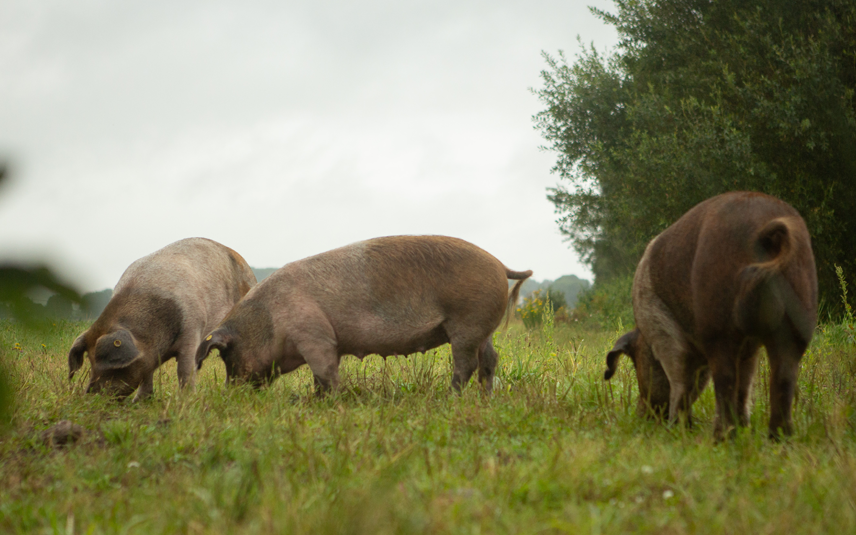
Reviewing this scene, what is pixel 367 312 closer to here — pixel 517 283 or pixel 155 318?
pixel 517 283

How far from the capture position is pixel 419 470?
2682 millimetres

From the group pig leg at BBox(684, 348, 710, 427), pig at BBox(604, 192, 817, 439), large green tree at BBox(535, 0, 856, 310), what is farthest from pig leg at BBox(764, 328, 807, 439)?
large green tree at BBox(535, 0, 856, 310)

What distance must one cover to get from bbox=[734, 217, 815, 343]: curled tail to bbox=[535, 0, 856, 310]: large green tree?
8215 mm

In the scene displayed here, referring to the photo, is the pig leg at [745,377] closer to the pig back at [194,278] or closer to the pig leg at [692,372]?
the pig leg at [692,372]

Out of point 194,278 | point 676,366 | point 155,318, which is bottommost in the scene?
point 676,366

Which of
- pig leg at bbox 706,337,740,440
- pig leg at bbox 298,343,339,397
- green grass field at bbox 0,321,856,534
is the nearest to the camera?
green grass field at bbox 0,321,856,534

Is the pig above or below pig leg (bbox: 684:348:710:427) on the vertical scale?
above

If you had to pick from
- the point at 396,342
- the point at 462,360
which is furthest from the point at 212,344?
the point at 462,360

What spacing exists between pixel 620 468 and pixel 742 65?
11.4 meters

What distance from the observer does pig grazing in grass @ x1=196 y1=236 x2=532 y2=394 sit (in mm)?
5133

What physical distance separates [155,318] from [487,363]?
3.12 m

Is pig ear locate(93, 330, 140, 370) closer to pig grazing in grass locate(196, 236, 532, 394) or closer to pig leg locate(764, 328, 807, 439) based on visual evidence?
pig grazing in grass locate(196, 236, 532, 394)

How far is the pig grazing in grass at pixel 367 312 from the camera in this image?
5133 millimetres

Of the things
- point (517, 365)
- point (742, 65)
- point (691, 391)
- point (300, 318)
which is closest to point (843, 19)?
point (742, 65)
